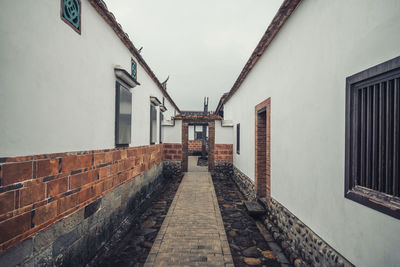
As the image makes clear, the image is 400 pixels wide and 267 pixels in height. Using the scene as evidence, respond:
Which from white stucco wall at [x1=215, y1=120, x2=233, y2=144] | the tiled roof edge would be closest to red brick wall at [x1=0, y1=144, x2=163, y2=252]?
the tiled roof edge

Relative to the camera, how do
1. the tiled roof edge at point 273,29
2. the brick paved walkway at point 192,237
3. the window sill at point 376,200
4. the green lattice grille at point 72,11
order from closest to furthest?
the window sill at point 376,200
the green lattice grille at point 72,11
the brick paved walkway at point 192,237
the tiled roof edge at point 273,29

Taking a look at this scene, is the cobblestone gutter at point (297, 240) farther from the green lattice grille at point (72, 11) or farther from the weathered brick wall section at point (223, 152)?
the weathered brick wall section at point (223, 152)

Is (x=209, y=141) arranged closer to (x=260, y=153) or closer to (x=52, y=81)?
(x=260, y=153)

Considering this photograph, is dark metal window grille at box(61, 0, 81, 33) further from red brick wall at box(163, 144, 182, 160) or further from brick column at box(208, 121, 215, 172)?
brick column at box(208, 121, 215, 172)

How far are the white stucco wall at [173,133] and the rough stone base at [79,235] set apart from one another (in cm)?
486

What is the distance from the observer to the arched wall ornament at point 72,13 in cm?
233

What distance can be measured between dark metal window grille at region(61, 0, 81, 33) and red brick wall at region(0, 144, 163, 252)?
1.58 metres

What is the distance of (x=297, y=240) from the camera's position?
2.95 metres

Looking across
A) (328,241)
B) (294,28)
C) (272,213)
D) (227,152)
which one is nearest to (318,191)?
(328,241)

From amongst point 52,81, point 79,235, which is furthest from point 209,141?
point 52,81

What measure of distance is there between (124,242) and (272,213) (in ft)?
9.42

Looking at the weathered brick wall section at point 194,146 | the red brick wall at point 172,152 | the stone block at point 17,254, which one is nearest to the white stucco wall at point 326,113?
the stone block at point 17,254

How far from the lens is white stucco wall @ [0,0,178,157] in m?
1.68

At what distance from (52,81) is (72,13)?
38.3 inches
